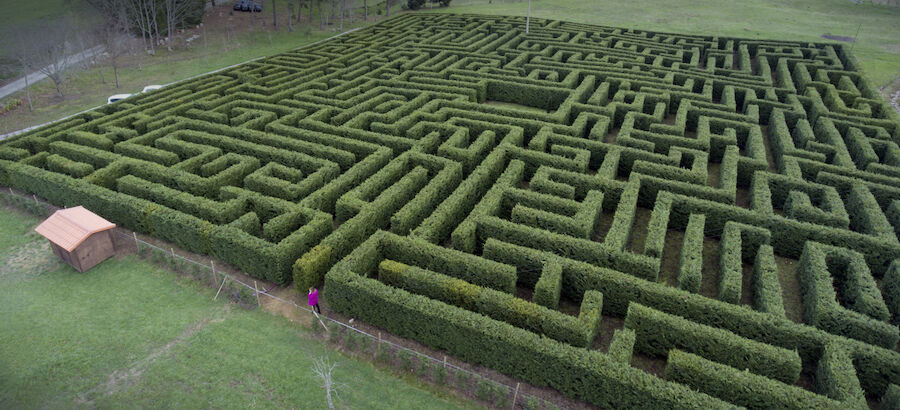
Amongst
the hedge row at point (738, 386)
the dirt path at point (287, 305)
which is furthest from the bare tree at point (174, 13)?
the hedge row at point (738, 386)

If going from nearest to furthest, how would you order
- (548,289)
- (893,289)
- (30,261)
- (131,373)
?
(131,373) < (548,289) < (893,289) < (30,261)

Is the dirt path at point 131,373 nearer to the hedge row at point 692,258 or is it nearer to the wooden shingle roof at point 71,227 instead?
the wooden shingle roof at point 71,227

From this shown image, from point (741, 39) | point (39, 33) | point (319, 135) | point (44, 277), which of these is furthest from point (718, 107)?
point (39, 33)

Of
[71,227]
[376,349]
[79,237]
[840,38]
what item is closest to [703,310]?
[376,349]

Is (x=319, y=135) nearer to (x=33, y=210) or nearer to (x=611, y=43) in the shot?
(x=33, y=210)

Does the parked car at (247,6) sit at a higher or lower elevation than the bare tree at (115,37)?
higher

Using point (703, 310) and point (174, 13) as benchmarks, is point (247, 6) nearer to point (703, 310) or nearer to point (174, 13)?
point (174, 13)

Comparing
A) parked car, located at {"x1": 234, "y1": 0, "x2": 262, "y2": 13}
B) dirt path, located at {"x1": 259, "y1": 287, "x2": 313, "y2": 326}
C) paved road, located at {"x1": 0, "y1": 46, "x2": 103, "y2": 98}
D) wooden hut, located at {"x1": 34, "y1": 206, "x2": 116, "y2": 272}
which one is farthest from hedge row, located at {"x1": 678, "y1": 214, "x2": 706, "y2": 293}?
parked car, located at {"x1": 234, "y1": 0, "x2": 262, "y2": 13}
